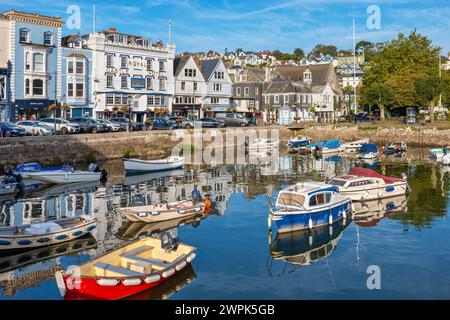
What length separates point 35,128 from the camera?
50.2 meters

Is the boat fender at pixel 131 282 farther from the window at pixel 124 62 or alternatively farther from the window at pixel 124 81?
the window at pixel 124 62

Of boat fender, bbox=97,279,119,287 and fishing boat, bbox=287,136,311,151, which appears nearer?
boat fender, bbox=97,279,119,287

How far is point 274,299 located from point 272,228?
8.65 meters

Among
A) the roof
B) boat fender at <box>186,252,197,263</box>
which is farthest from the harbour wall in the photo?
boat fender at <box>186,252,197,263</box>

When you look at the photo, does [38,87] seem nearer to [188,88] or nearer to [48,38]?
[48,38]

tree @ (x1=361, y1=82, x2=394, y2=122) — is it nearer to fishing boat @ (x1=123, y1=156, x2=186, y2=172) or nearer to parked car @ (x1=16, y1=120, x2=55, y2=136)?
fishing boat @ (x1=123, y1=156, x2=186, y2=172)

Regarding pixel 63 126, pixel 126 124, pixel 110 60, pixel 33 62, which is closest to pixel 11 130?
pixel 63 126

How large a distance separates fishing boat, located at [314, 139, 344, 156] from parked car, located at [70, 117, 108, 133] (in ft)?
82.3

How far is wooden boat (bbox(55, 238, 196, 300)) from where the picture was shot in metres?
16.0

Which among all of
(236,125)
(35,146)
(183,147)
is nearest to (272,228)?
(35,146)

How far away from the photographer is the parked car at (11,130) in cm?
4703

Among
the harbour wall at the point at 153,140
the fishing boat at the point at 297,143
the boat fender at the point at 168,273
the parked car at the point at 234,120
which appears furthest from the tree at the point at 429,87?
the boat fender at the point at 168,273

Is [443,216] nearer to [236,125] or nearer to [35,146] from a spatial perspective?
[35,146]

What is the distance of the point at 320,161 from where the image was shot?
5512 centimetres
